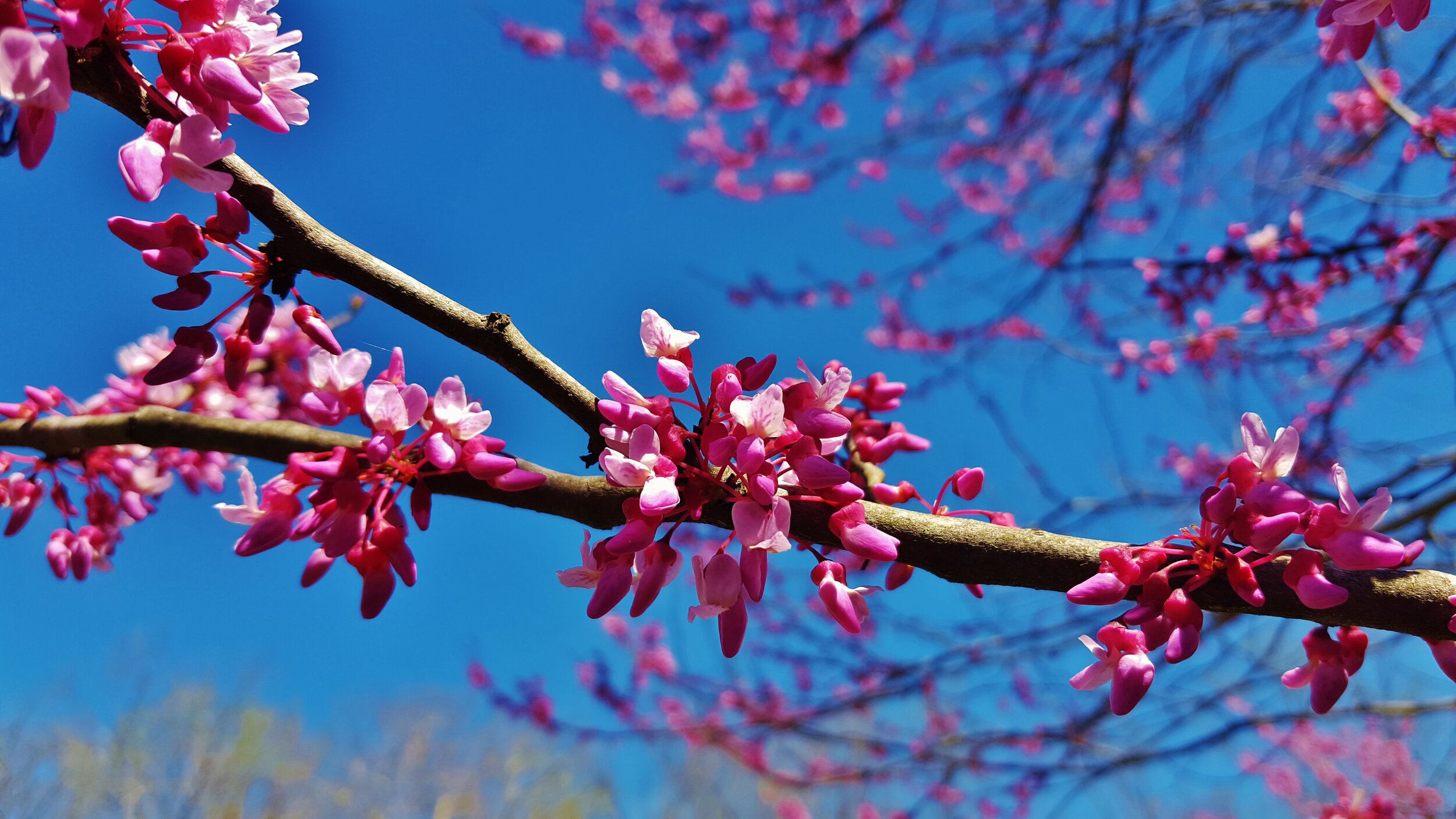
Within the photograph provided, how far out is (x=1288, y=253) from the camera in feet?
8.96

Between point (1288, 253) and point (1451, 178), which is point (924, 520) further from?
point (1451, 178)

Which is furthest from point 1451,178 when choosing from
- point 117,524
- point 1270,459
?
point 117,524

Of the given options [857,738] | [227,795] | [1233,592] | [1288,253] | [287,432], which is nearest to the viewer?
[1233,592]

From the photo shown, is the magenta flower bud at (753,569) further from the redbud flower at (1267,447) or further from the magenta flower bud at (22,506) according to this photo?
the magenta flower bud at (22,506)

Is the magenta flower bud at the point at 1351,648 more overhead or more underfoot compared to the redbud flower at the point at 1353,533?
more underfoot

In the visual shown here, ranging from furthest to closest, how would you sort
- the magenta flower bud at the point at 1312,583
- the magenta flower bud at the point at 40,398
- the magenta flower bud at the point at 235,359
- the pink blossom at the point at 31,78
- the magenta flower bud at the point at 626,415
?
1. the magenta flower bud at the point at 40,398
2. the magenta flower bud at the point at 235,359
3. the magenta flower bud at the point at 626,415
4. the magenta flower bud at the point at 1312,583
5. the pink blossom at the point at 31,78

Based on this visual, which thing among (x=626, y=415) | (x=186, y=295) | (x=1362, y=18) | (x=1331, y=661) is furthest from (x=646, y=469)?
(x=1362, y=18)

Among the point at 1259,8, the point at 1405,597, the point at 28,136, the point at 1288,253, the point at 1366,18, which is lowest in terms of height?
the point at 1405,597

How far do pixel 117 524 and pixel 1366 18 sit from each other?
8.52 ft

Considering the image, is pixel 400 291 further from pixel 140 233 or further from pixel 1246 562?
pixel 1246 562

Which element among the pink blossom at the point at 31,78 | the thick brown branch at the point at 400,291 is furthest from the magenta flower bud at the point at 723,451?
the pink blossom at the point at 31,78

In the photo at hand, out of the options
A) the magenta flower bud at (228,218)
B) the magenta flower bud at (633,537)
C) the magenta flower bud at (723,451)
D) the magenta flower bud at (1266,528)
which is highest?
the magenta flower bud at (228,218)

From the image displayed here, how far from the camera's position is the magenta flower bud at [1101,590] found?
35.6 inches

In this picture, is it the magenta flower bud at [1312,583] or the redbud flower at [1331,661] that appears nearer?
the magenta flower bud at [1312,583]
